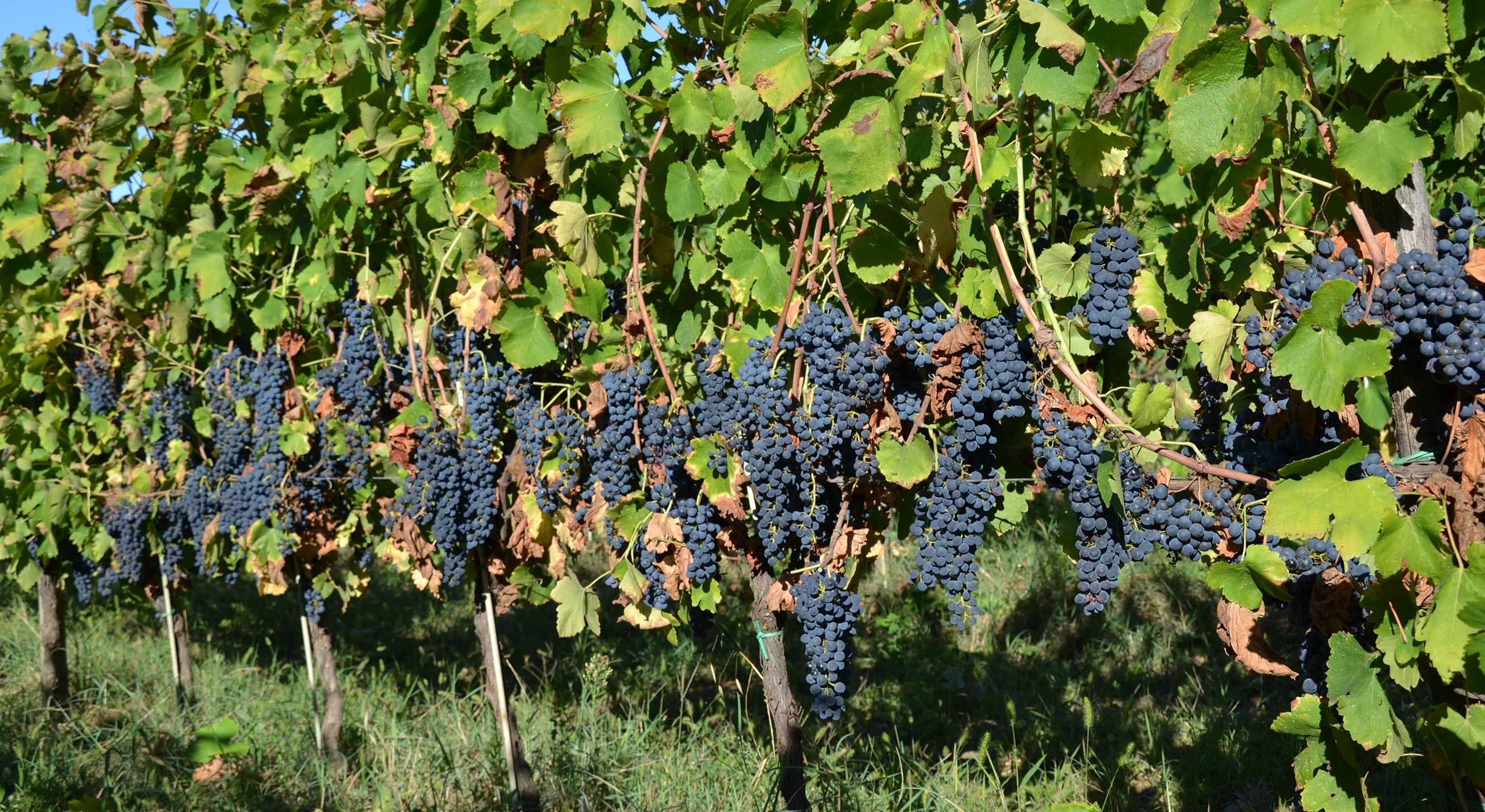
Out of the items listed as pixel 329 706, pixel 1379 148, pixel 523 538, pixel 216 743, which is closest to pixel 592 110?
pixel 523 538

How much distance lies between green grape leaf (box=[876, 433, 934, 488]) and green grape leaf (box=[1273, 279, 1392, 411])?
756 millimetres

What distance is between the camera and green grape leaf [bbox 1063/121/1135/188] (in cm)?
198

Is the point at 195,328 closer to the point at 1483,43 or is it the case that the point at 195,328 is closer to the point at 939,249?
the point at 939,249

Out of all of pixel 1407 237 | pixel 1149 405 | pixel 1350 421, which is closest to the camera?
pixel 1407 237

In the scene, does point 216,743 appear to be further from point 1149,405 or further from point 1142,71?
point 1142,71

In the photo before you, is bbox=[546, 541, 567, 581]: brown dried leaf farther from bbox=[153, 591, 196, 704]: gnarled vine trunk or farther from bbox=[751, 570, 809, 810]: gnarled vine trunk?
bbox=[153, 591, 196, 704]: gnarled vine trunk

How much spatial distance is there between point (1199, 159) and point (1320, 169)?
0.31 metres

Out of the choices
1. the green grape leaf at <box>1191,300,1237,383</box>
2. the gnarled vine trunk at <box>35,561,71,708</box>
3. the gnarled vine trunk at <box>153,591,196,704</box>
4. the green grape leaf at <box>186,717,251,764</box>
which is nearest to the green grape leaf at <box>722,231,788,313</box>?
the green grape leaf at <box>1191,300,1237,383</box>

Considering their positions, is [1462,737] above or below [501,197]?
below

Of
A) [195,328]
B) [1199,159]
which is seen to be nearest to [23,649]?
[195,328]

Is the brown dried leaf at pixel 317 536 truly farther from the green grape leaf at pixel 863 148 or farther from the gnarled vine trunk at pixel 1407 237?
the gnarled vine trunk at pixel 1407 237

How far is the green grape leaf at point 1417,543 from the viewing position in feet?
5.44

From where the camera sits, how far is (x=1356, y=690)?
182 centimetres

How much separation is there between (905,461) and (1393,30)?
117 cm
